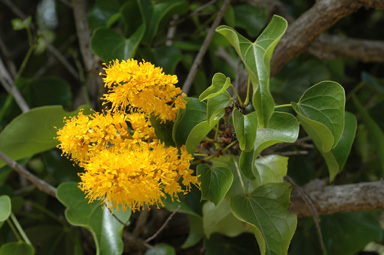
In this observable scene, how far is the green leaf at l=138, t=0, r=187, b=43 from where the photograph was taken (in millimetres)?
843

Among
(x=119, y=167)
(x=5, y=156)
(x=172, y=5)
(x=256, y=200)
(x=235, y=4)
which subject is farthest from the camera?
(x=235, y=4)

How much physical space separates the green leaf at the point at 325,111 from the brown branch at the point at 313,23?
244 mm

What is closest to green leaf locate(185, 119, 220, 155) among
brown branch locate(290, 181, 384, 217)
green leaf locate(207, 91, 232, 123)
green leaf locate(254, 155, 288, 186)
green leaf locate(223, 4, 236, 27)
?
green leaf locate(207, 91, 232, 123)

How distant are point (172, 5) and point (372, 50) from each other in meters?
0.52

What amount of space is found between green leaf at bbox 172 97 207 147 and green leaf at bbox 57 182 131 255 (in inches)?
7.8

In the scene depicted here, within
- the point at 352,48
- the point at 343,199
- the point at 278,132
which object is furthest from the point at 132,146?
the point at 352,48

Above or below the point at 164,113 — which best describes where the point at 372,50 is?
below

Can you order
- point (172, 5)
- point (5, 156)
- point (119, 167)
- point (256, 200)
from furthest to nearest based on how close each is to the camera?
point (172, 5) → point (5, 156) → point (256, 200) → point (119, 167)

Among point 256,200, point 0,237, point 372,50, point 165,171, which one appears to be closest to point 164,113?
point 165,171

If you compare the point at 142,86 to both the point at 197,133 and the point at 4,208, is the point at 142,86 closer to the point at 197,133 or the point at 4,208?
the point at 197,133

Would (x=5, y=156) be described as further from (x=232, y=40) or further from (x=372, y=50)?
(x=372, y=50)

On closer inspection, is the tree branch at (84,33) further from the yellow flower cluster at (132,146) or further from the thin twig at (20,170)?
the yellow flower cluster at (132,146)

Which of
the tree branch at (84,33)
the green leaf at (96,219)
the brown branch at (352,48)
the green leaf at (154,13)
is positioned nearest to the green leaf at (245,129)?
the green leaf at (96,219)

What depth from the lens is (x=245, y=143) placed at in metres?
0.51
